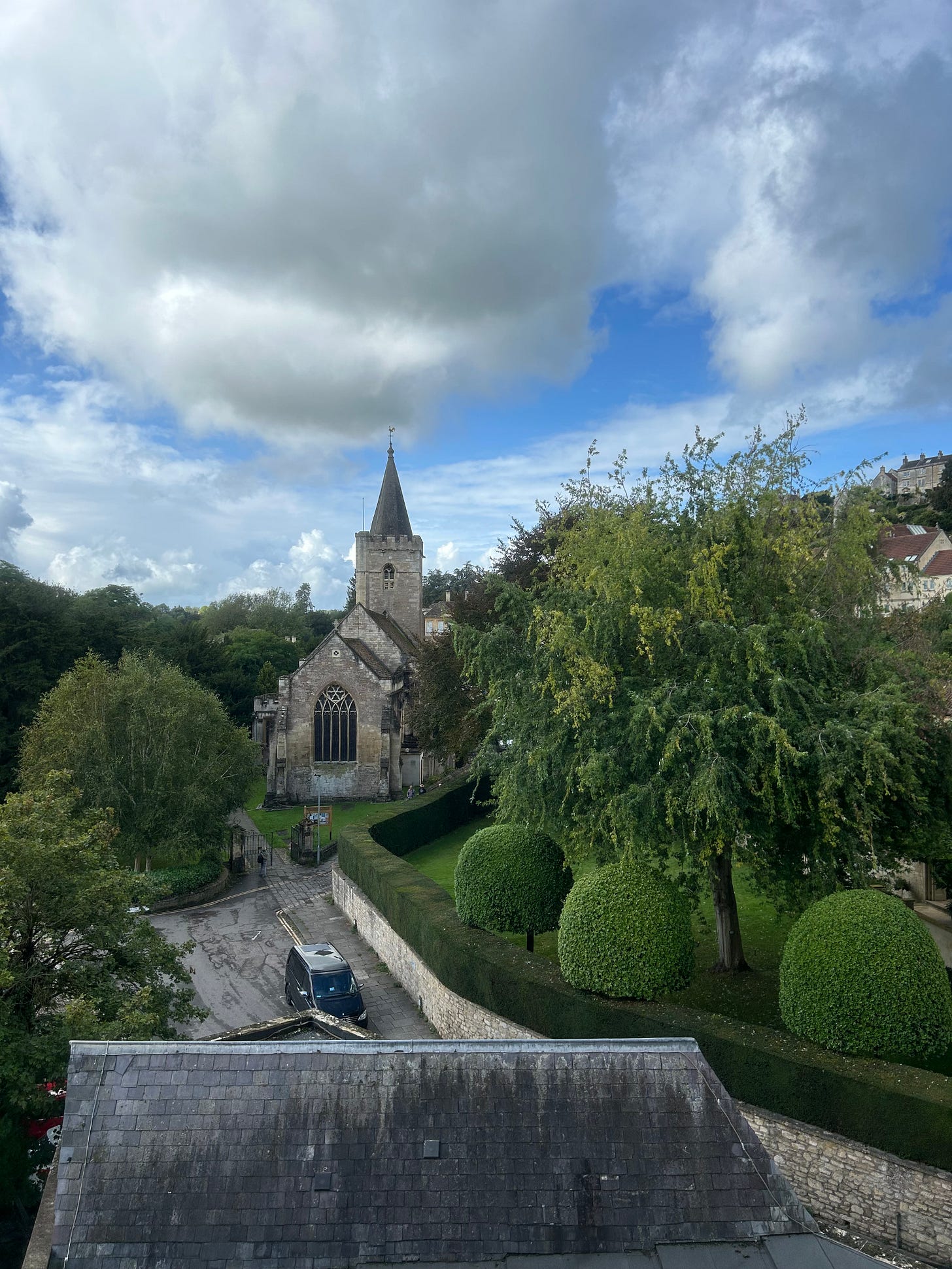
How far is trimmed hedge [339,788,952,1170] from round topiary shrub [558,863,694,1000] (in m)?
0.35

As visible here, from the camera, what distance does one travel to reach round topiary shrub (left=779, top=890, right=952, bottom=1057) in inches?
400

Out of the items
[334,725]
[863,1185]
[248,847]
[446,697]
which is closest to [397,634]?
[334,725]

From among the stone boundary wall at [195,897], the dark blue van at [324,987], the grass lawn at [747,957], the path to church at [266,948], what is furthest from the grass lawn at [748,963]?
the stone boundary wall at [195,897]

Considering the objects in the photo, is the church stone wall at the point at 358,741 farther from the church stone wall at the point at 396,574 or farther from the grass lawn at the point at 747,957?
the grass lawn at the point at 747,957

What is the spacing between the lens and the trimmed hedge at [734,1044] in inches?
379

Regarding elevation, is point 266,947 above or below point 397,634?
below

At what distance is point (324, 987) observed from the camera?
55.4 ft

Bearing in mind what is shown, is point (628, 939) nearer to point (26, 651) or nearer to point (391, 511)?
point (26, 651)

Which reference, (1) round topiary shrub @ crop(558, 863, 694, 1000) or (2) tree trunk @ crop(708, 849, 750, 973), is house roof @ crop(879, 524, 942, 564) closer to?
(2) tree trunk @ crop(708, 849, 750, 973)

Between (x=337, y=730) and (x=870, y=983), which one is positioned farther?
(x=337, y=730)

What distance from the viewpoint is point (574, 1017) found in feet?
42.3

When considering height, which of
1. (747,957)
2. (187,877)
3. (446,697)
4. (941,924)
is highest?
(446,697)

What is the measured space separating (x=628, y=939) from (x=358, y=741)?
98.2 feet

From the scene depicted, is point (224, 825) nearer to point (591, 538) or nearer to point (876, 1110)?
point (591, 538)
